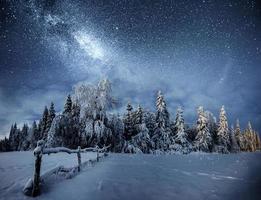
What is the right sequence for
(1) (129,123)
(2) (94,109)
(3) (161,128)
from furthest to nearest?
(1) (129,123) → (3) (161,128) → (2) (94,109)

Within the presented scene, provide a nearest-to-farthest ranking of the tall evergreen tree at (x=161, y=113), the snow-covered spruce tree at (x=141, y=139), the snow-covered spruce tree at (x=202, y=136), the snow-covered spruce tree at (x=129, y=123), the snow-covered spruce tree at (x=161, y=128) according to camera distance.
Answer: the snow-covered spruce tree at (x=141, y=139), the snow-covered spruce tree at (x=129, y=123), the snow-covered spruce tree at (x=161, y=128), the tall evergreen tree at (x=161, y=113), the snow-covered spruce tree at (x=202, y=136)

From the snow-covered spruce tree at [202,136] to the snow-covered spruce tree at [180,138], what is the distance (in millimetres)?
4177

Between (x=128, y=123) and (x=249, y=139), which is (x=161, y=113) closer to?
(x=128, y=123)

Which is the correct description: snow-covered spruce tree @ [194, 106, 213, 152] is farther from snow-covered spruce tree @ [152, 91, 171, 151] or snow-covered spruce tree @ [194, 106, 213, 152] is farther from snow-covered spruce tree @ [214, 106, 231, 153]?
snow-covered spruce tree @ [152, 91, 171, 151]

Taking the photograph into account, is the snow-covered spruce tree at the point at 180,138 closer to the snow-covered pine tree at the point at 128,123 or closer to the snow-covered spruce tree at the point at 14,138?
the snow-covered pine tree at the point at 128,123

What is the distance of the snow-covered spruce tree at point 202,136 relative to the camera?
39653 millimetres

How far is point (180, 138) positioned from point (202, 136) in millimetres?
6707

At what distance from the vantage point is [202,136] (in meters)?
40.5

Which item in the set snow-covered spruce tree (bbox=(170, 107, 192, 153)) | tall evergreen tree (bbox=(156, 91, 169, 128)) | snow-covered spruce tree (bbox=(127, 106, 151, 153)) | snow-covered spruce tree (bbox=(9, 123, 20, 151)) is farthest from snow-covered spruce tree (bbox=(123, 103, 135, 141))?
snow-covered spruce tree (bbox=(9, 123, 20, 151))

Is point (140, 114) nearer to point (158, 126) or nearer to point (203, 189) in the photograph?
point (158, 126)

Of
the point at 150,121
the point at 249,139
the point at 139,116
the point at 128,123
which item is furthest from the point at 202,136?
the point at 249,139

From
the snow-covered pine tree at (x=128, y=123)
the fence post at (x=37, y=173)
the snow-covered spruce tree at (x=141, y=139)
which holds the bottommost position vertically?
the fence post at (x=37, y=173)

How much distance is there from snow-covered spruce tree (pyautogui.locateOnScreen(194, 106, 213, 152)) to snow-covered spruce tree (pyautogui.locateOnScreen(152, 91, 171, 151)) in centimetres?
947

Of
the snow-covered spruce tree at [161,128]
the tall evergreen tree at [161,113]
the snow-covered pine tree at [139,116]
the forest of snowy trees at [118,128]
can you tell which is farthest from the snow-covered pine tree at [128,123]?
the tall evergreen tree at [161,113]
